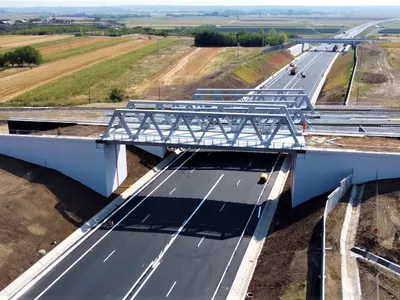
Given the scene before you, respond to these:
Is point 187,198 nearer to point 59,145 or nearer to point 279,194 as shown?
point 279,194

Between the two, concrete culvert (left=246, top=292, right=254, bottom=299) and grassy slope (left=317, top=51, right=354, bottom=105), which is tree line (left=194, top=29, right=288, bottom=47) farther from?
concrete culvert (left=246, top=292, right=254, bottom=299)

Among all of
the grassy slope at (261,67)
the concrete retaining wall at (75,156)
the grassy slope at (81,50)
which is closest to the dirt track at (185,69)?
the grassy slope at (261,67)

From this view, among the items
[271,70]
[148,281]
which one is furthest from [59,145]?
[271,70]

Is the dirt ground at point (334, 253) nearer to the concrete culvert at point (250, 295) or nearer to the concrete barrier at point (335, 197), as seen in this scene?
the concrete barrier at point (335, 197)

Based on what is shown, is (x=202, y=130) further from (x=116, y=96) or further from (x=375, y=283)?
(x=116, y=96)

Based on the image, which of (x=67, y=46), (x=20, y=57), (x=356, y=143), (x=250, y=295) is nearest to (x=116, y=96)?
(x=20, y=57)

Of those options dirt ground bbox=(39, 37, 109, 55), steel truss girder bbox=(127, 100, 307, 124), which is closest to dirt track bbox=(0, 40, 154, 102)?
dirt ground bbox=(39, 37, 109, 55)
